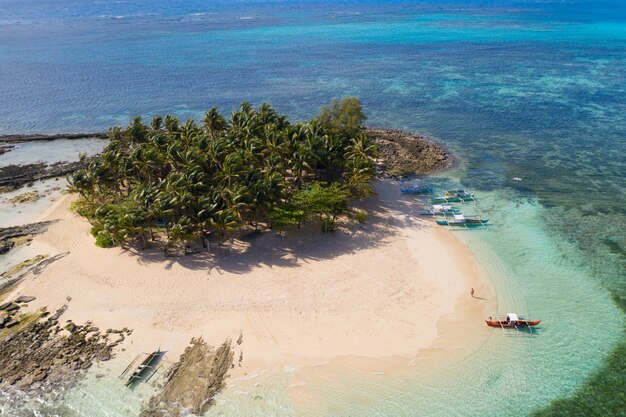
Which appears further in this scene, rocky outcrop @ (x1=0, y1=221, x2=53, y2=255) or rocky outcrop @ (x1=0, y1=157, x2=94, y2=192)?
rocky outcrop @ (x1=0, y1=157, x2=94, y2=192)

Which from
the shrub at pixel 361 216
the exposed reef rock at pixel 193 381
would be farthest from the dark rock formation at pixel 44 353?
the shrub at pixel 361 216

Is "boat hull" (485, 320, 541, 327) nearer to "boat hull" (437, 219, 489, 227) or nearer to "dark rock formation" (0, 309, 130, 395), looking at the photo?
"boat hull" (437, 219, 489, 227)

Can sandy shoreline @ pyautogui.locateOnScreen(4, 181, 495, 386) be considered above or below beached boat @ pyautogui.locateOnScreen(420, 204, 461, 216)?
below

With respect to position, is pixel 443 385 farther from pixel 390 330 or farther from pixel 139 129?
pixel 139 129

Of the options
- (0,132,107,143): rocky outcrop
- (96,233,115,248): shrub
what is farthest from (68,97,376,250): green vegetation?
(0,132,107,143): rocky outcrop

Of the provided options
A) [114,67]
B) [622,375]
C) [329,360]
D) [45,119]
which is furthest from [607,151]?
[114,67]

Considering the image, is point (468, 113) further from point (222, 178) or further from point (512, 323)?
point (512, 323)
